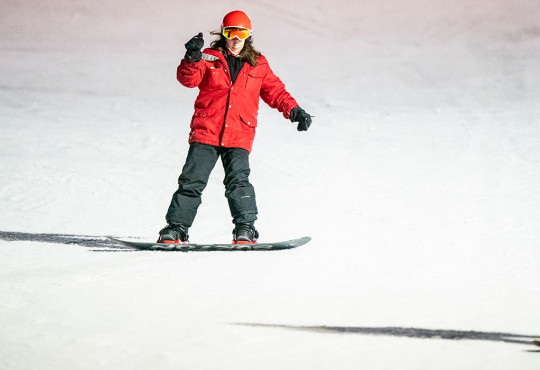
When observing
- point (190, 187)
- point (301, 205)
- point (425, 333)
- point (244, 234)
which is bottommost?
point (425, 333)

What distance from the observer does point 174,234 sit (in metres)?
3.85

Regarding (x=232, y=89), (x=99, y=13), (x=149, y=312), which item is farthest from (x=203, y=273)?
(x=99, y=13)

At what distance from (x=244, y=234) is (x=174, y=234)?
0.35 meters

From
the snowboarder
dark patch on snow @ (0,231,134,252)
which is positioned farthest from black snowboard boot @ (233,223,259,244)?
dark patch on snow @ (0,231,134,252)

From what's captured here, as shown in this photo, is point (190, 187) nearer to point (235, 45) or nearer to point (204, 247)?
point (204, 247)

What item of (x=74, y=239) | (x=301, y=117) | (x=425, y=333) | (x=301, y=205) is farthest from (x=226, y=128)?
(x=425, y=333)

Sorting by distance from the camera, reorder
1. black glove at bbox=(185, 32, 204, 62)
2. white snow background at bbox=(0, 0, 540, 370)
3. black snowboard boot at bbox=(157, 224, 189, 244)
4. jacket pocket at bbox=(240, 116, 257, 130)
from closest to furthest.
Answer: white snow background at bbox=(0, 0, 540, 370) → black glove at bbox=(185, 32, 204, 62) → black snowboard boot at bbox=(157, 224, 189, 244) → jacket pocket at bbox=(240, 116, 257, 130)

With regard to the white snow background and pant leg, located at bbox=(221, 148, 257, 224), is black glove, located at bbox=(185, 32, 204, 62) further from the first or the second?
the white snow background

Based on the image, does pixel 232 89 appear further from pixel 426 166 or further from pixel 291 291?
pixel 426 166

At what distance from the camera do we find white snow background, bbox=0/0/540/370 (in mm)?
2252

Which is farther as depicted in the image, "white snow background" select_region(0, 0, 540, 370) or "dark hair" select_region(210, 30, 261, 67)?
"dark hair" select_region(210, 30, 261, 67)

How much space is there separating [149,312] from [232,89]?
1.65m

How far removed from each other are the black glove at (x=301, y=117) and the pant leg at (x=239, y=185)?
0.31m

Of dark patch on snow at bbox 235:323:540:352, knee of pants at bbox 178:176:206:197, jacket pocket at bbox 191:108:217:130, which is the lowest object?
dark patch on snow at bbox 235:323:540:352
